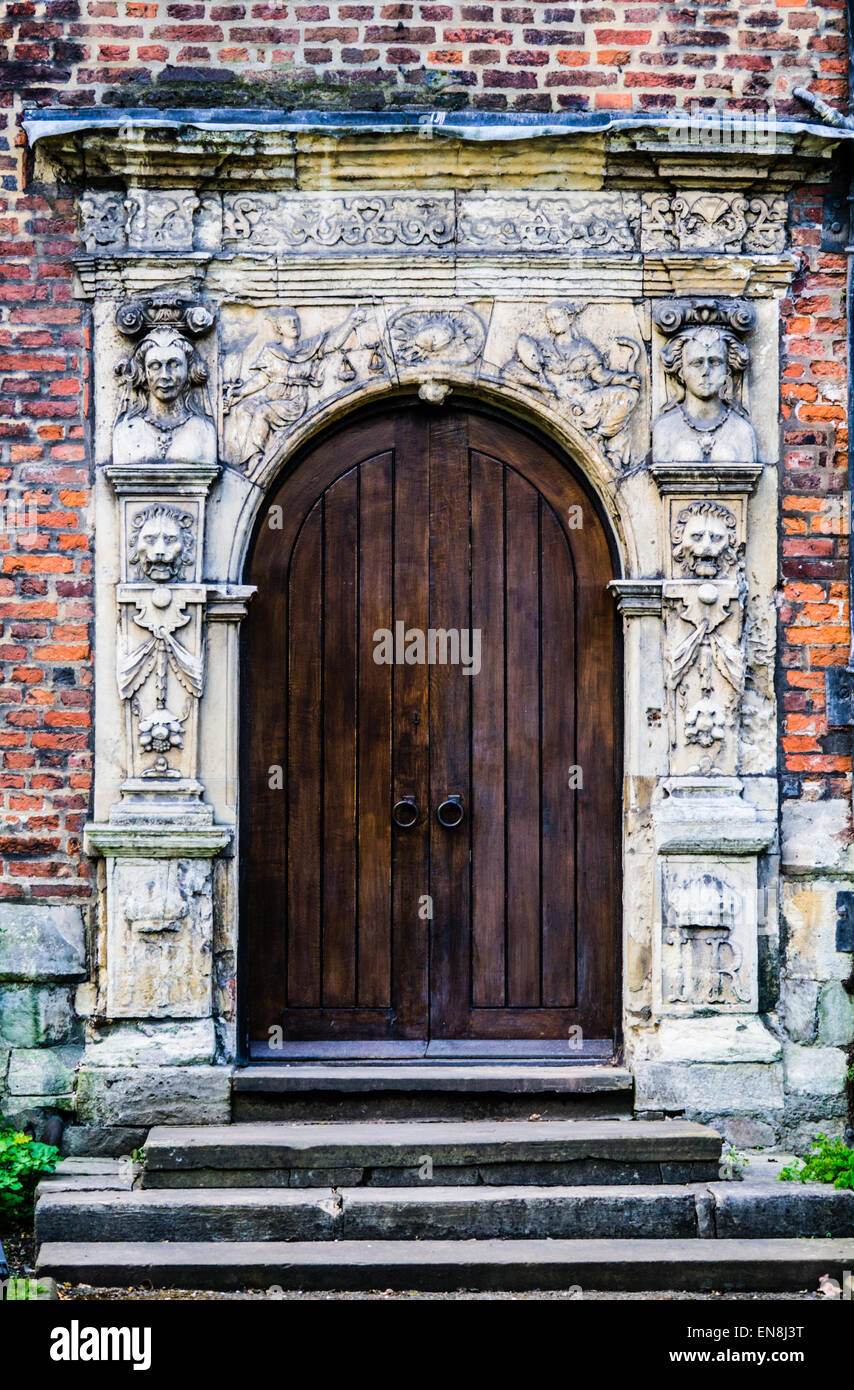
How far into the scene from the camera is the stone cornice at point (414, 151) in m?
4.94

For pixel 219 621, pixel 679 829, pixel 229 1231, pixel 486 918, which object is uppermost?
pixel 219 621

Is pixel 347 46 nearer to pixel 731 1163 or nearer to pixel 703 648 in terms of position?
Answer: pixel 703 648

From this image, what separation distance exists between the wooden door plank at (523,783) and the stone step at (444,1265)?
42.9 inches

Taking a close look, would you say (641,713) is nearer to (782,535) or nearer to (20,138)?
(782,535)

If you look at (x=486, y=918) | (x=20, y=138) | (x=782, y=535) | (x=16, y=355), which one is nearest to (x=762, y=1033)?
(x=486, y=918)

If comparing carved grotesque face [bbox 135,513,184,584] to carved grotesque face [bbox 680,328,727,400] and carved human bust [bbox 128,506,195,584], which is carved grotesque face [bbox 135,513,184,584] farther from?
carved grotesque face [bbox 680,328,727,400]

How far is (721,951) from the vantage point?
5062mm

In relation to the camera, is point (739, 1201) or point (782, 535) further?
point (782, 535)

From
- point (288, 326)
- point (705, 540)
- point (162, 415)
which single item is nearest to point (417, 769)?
point (705, 540)

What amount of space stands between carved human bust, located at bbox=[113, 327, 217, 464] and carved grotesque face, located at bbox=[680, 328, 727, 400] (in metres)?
1.77

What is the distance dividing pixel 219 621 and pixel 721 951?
2.20 m

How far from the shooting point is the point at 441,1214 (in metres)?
4.50

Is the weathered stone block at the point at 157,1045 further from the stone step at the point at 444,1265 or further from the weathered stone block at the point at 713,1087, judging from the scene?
the weathered stone block at the point at 713,1087

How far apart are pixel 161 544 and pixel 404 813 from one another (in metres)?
1.33
